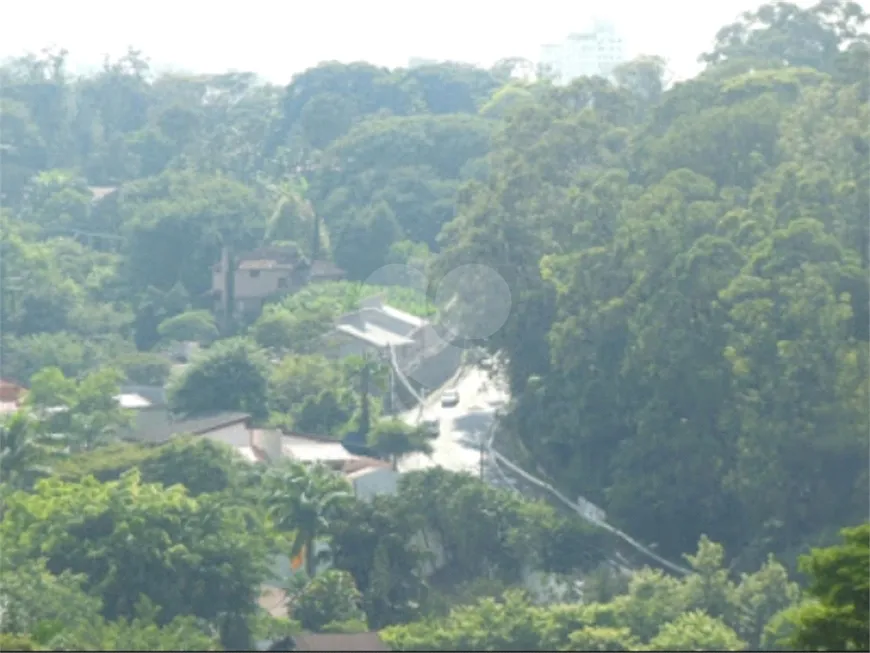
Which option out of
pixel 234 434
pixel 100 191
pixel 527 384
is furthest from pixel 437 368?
pixel 100 191

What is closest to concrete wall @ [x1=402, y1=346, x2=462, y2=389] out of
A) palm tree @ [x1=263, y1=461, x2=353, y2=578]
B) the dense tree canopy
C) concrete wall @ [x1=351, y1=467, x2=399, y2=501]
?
the dense tree canopy

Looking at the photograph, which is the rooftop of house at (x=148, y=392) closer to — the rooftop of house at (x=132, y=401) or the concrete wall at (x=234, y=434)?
the rooftop of house at (x=132, y=401)

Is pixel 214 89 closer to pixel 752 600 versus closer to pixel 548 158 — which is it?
pixel 548 158

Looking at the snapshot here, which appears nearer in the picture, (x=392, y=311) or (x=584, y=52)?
(x=392, y=311)

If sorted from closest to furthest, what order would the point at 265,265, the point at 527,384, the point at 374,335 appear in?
1. the point at 527,384
2. the point at 374,335
3. the point at 265,265

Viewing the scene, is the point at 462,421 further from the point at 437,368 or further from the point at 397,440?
the point at 437,368

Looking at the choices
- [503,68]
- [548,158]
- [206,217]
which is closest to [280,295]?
[206,217]

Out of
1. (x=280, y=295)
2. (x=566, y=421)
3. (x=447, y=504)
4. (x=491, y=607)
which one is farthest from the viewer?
(x=280, y=295)

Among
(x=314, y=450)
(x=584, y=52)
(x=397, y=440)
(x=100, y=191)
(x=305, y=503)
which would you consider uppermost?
(x=305, y=503)
